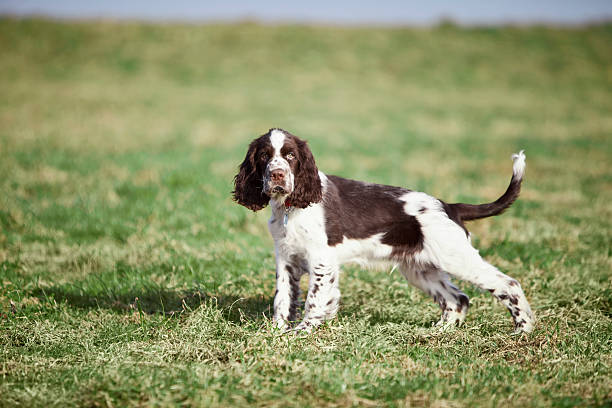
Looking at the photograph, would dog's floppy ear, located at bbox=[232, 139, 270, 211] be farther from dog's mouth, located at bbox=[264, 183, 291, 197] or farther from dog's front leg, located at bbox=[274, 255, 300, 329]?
dog's front leg, located at bbox=[274, 255, 300, 329]


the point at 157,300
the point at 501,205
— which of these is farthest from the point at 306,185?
the point at 157,300

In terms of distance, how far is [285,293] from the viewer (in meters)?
4.51

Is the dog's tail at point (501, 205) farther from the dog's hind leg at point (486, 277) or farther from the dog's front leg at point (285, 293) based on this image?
the dog's front leg at point (285, 293)

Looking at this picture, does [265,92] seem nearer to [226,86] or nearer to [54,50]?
[226,86]

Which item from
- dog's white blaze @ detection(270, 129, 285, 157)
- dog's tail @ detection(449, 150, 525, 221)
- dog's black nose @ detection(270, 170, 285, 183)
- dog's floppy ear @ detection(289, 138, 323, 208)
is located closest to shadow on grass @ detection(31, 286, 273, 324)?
dog's floppy ear @ detection(289, 138, 323, 208)

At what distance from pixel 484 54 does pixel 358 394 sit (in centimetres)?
3167

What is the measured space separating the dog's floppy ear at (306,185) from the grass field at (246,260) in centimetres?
93

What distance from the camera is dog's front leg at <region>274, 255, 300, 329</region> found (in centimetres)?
449

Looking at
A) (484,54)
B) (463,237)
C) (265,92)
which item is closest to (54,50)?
(265,92)

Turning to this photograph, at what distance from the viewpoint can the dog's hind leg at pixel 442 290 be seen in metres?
4.62

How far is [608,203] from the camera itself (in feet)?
30.0

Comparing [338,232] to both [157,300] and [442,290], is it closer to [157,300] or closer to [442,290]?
[442,290]

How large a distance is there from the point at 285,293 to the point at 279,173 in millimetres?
998

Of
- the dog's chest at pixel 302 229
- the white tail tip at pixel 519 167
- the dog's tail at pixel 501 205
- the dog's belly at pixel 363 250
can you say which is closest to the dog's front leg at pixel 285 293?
the dog's chest at pixel 302 229
